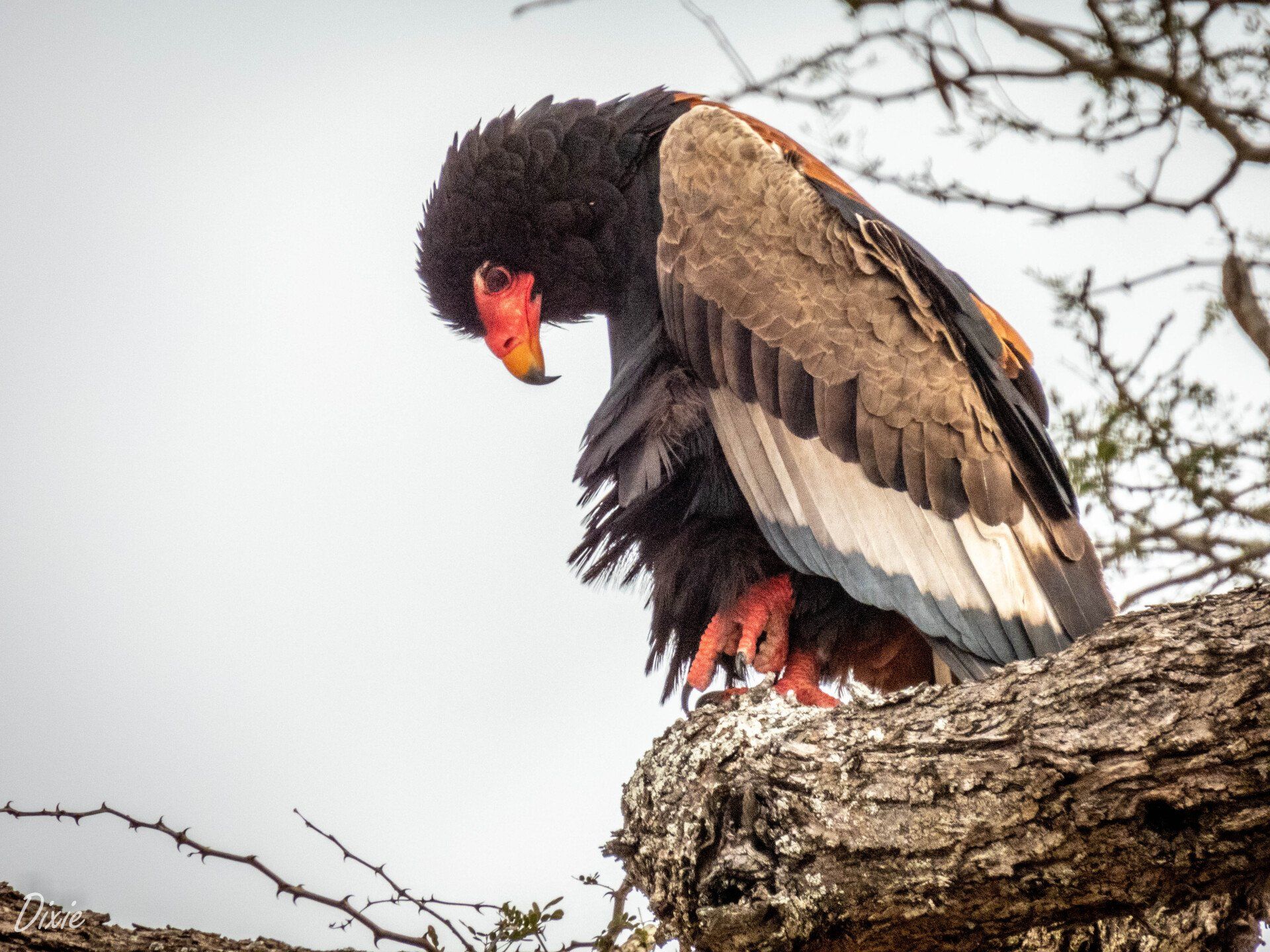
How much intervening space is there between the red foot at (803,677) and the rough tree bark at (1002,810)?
0.83 meters

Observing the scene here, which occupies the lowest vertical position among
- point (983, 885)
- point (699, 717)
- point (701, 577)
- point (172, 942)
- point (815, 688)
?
point (172, 942)

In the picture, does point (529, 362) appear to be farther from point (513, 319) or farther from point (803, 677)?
point (803, 677)

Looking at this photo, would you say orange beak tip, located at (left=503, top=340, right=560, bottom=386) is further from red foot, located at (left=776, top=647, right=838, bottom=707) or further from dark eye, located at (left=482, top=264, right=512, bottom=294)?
red foot, located at (left=776, top=647, right=838, bottom=707)

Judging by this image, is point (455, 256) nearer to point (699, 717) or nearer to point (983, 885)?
point (699, 717)

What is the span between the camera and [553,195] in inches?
139

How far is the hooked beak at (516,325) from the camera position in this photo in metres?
3.69

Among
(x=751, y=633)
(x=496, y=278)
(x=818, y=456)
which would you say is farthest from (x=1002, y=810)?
(x=496, y=278)

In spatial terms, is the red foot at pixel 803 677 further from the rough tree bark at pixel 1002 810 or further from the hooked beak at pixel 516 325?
the hooked beak at pixel 516 325

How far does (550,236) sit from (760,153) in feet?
2.53

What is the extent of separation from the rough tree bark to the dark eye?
1.95 m

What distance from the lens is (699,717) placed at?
2324 millimetres

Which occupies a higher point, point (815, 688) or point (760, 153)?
point (760, 153)

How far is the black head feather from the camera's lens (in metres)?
3.51

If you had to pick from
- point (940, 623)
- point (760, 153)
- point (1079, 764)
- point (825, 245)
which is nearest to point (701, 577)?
point (940, 623)
